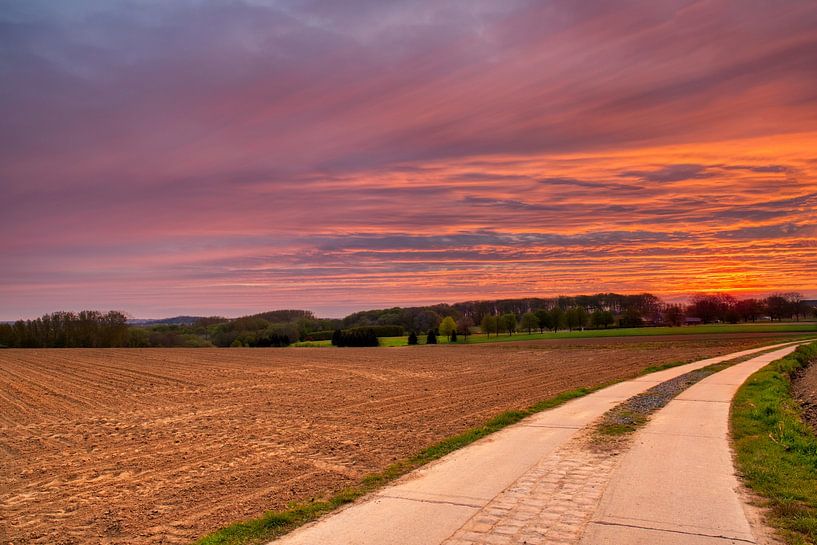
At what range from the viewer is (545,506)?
310 inches

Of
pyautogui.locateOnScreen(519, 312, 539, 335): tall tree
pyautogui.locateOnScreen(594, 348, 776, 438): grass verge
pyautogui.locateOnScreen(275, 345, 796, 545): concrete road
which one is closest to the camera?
pyautogui.locateOnScreen(275, 345, 796, 545): concrete road

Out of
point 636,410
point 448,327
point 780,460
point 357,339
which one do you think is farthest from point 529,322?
point 780,460

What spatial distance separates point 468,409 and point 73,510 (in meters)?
12.4

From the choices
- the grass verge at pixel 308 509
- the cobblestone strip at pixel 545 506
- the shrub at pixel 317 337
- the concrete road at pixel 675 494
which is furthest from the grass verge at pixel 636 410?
the shrub at pixel 317 337

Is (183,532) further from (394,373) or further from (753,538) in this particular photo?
(394,373)

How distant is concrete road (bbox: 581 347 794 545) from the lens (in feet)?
22.4

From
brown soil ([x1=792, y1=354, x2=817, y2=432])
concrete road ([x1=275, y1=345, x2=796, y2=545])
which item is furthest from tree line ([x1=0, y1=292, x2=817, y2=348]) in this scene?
concrete road ([x1=275, y1=345, x2=796, y2=545])

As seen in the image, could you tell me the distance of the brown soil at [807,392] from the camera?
645 inches

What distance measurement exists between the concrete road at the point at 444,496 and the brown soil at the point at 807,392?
5385 millimetres

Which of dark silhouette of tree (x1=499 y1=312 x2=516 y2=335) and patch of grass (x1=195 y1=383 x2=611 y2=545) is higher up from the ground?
dark silhouette of tree (x1=499 y1=312 x2=516 y2=335)

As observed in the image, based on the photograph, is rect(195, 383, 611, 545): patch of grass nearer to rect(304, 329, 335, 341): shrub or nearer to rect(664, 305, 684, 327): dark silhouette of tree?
rect(304, 329, 335, 341): shrub

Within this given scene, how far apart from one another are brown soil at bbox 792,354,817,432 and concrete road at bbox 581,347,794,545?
4.30 meters

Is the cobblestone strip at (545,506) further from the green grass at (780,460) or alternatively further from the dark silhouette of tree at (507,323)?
the dark silhouette of tree at (507,323)

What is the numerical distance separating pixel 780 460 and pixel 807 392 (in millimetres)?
15699
